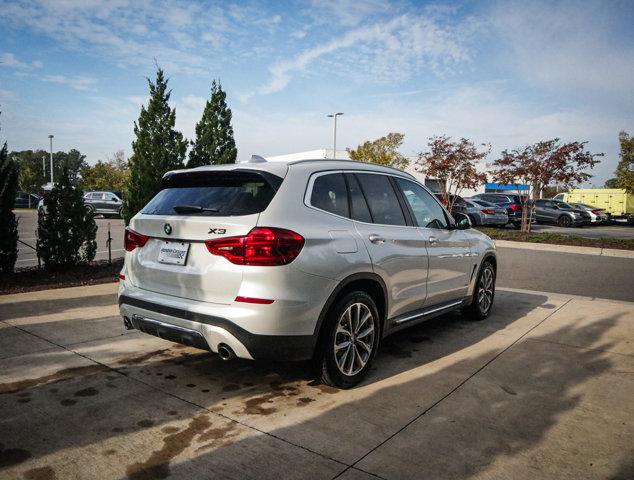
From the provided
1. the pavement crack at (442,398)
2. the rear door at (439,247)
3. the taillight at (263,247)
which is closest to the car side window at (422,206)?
the rear door at (439,247)

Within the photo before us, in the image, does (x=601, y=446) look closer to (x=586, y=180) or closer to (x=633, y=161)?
(x=586, y=180)

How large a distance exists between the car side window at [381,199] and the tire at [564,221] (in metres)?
27.8

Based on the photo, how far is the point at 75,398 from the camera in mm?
3387

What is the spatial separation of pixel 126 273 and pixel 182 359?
98 centimetres

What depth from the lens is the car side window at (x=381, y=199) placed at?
163 inches

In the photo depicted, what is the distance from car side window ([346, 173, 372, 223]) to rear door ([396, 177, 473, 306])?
2.54ft

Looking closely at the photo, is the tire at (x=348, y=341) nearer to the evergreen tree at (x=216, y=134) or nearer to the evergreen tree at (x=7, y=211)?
the evergreen tree at (x=7, y=211)

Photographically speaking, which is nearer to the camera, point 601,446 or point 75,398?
point 601,446

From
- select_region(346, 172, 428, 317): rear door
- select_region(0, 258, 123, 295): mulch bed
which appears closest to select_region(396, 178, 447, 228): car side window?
select_region(346, 172, 428, 317): rear door

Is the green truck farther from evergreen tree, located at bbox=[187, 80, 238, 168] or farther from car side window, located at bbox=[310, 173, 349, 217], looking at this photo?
car side window, located at bbox=[310, 173, 349, 217]

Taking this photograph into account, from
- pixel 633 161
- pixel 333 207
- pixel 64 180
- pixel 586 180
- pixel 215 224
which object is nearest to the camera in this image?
pixel 215 224

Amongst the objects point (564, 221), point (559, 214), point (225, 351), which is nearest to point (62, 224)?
point (225, 351)

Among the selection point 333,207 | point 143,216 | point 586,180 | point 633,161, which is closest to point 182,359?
point 143,216

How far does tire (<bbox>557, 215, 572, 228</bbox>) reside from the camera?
92.7 feet
